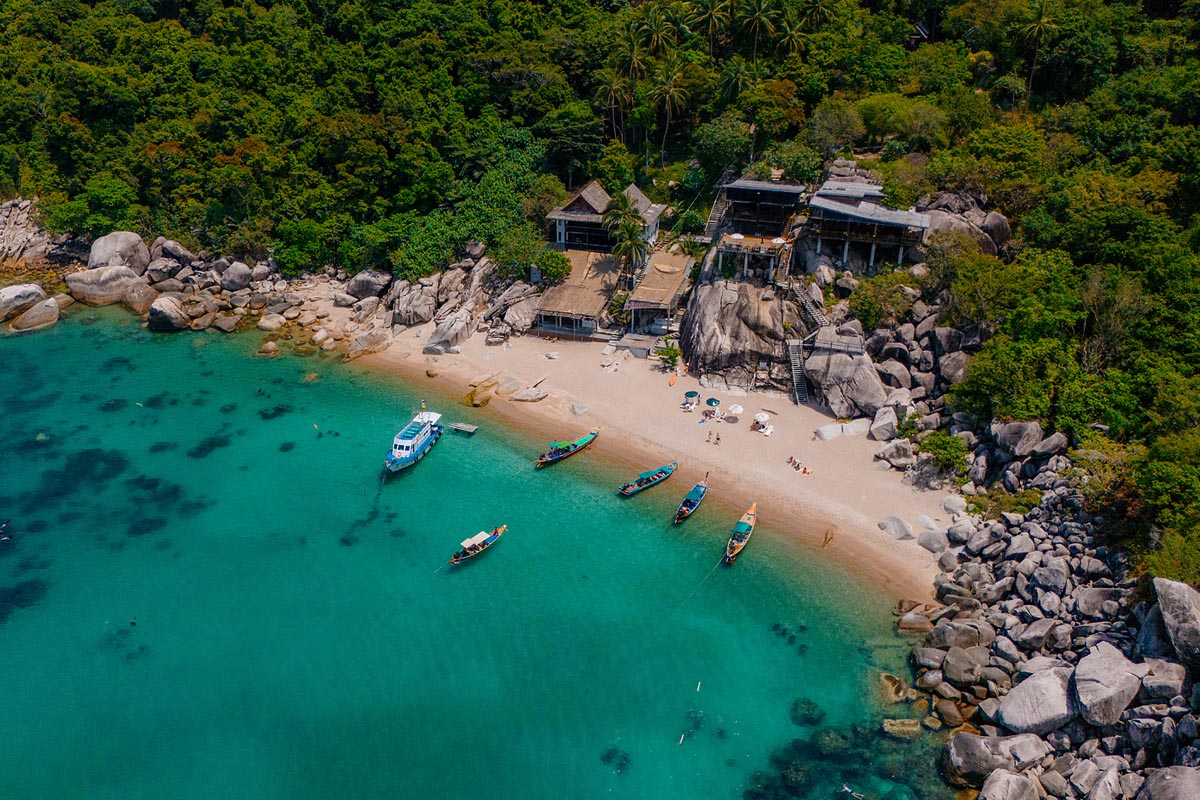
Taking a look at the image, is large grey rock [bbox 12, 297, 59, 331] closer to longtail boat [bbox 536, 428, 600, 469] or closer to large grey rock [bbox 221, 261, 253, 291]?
large grey rock [bbox 221, 261, 253, 291]

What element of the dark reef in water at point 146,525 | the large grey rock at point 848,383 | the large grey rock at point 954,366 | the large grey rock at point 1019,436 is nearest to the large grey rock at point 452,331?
the dark reef in water at point 146,525

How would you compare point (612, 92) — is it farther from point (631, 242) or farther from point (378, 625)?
point (378, 625)

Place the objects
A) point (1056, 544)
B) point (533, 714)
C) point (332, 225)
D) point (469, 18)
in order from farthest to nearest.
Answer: point (469, 18), point (332, 225), point (1056, 544), point (533, 714)

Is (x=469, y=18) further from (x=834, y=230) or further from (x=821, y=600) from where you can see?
(x=821, y=600)

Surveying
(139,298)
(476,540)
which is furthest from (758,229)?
(139,298)

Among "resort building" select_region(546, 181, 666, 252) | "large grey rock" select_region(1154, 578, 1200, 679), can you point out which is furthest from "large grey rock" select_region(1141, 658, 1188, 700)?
"resort building" select_region(546, 181, 666, 252)

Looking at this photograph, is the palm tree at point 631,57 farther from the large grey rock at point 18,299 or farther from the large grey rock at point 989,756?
the large grey rock at point 989,756

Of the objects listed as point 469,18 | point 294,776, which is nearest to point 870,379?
point 294,776
